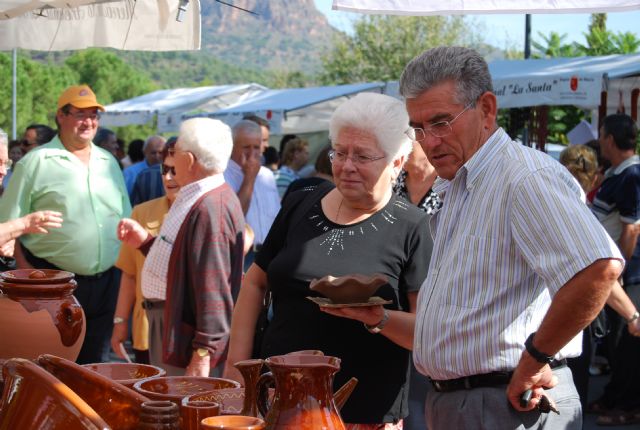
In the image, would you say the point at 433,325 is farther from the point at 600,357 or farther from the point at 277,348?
the point at 600,357

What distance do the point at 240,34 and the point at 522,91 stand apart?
113 metres

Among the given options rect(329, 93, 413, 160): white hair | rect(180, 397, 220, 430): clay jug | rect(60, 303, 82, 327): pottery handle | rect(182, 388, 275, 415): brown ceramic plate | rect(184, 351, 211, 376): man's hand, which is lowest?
rect(184, 351, 211, 376): man's hand

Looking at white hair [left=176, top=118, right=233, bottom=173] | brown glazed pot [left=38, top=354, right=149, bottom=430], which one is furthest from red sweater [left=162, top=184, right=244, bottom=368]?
brown glazed pot [left=38, top=354, right=149, bottom=430]

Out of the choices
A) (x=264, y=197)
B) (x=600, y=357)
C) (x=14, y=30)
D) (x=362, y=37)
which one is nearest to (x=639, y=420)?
(x=600, y=357)

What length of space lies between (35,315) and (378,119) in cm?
124

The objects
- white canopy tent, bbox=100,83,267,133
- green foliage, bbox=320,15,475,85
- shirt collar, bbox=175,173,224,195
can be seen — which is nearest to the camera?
shirt collar, bbox=175,173,224,195

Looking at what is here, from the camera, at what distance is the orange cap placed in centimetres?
522

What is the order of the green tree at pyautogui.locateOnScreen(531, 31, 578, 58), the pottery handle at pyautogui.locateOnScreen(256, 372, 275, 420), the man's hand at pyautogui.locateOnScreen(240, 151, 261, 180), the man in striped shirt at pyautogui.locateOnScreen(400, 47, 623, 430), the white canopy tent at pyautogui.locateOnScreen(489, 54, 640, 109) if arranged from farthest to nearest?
the green tree at pyautogui.locateOnScreen(531, 31, 578, 58), the white canopy tent at pyautogui.locateOnScreen(489, 54, 640, 109), the man's hand at pyautogui.locateOnScreen(240, 151, 261, 180), the man in striped shirt at pyautogui.locateOnScreen(400, 47, 623, 430), the pottery handle at pyautogui.locateOnScreen(256, 372, 275, 420)

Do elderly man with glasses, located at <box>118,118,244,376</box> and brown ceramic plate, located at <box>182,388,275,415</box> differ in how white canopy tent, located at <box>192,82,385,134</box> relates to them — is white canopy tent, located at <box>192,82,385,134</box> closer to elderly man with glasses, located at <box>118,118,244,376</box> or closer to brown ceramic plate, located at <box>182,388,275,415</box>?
elderly man with glasses, located at <box>118,118,244,376</box>

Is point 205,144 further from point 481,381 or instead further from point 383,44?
point 383,44

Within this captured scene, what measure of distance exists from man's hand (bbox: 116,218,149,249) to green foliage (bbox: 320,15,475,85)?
129ft

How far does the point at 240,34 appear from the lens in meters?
118

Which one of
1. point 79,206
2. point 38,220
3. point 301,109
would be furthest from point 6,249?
point 301,109

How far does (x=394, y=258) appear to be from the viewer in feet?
9.62
